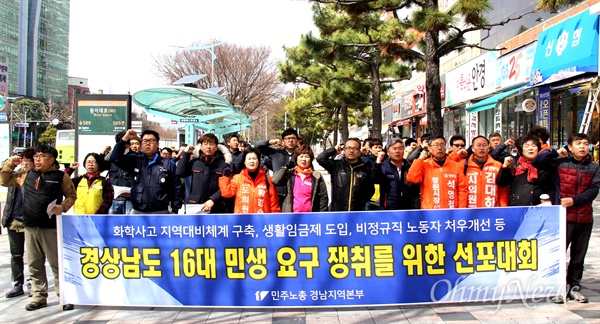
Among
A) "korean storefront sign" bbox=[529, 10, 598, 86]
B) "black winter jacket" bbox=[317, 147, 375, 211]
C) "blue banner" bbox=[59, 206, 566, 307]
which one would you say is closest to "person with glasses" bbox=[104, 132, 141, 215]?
"blue banner" bbox=[59, 206, 566, 307]

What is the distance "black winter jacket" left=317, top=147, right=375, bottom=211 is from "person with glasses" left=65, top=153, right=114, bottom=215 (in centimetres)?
239

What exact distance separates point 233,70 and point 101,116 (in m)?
21.3

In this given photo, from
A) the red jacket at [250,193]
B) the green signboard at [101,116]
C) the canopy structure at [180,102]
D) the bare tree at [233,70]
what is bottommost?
the red jacket at [250,193]

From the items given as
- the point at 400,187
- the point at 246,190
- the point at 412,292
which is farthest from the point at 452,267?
the point at 246,190

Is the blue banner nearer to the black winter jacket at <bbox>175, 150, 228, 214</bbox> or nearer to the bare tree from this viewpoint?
the black winter jacket at <bbox>175, 150, 228, 214</bbox>

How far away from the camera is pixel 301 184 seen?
18.7ft

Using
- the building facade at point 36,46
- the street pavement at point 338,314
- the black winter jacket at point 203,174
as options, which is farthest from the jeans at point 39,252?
the building facade at point 36,46

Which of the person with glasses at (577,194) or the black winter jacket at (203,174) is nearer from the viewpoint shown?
the person with glasses at (577,194)

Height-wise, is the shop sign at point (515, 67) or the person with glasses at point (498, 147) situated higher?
the shop sign at point (515, 67)

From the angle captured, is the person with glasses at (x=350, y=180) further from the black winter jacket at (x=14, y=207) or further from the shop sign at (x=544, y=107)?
the shop sign at (x=544, y=107)

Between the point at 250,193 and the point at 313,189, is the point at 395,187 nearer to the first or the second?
the point at 313,189

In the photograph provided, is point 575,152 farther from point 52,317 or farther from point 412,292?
point 52,317

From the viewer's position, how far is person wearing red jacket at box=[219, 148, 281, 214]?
561cm

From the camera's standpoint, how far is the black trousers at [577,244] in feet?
17.2
